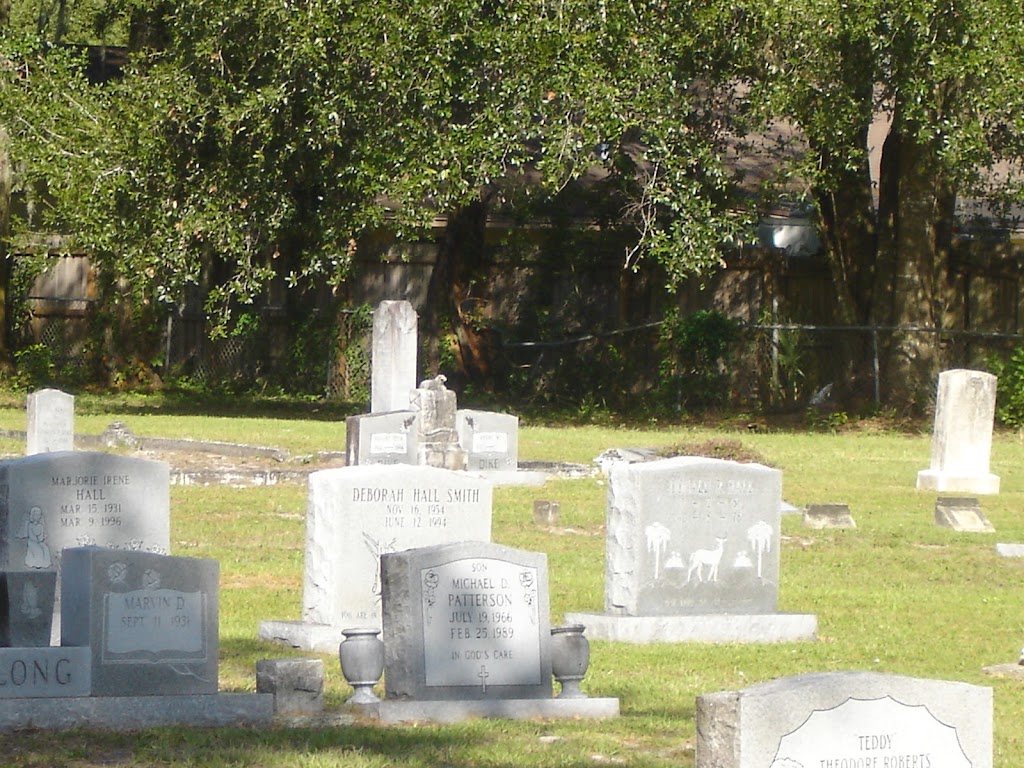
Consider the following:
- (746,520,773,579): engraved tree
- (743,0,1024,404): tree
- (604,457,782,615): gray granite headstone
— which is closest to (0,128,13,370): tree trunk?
(743,0,1024,404): tree

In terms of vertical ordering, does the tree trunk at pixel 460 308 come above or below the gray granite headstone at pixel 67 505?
above

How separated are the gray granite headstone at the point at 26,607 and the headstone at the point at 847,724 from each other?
4.07 metres

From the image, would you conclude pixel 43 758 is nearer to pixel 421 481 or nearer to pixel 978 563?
pixel 421 481

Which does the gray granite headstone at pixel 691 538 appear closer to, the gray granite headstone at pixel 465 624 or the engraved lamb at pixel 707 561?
the engraved lamb at pixel 707 561

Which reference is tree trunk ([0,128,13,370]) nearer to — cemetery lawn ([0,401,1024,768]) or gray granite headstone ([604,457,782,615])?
cemetery lawn ([0,401,1024,768])

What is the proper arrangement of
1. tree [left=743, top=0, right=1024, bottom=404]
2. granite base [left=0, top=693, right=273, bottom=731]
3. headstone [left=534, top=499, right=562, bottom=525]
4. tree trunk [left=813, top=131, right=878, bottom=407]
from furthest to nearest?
tree trunk [left=813, top=131, right=878, bottom=407]
tree [left=743, top=0, right=1024, bottom=404]
headstone [left=534, top=499, right=562, bottom=525]
granite base [left=0, top=693, right=273, bottom=731]

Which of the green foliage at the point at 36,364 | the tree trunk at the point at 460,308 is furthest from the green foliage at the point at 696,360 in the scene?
the green foliage at the point at 36,364

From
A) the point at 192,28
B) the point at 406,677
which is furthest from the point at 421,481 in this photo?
the point at 192,28

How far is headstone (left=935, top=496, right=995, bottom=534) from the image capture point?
51.9ft

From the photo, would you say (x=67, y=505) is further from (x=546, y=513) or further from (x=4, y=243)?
(x=4, y=243)

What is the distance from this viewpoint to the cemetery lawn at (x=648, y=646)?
7422 mm

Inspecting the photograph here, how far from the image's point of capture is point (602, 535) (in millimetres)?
15289

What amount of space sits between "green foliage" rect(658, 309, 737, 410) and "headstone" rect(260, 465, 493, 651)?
20.3 meters

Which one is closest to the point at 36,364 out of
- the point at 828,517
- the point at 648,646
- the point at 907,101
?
the point at 907,101
